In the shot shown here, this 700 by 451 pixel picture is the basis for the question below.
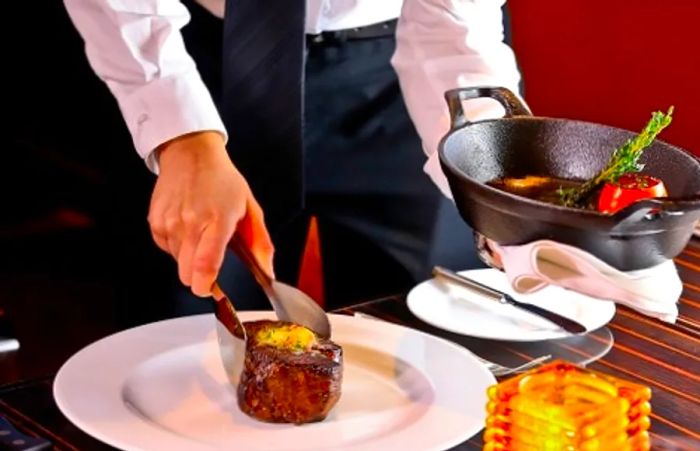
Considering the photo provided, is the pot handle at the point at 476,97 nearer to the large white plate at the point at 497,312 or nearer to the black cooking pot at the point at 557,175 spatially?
the black cooking pot at the point at 557,175

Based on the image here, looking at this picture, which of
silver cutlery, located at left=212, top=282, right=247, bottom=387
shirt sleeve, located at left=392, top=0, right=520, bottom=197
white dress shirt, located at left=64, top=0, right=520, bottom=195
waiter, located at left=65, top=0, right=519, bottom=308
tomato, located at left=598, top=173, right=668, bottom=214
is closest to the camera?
tomato, located at left=598, top=173, right=668, bottom=214

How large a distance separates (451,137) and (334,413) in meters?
0.29

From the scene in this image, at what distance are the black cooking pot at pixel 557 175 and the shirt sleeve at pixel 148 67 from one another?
32 centimetres

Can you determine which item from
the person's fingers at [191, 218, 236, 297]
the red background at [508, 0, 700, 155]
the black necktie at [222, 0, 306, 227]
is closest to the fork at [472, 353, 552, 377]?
the person's fingers at [191, 218, 236, 297]

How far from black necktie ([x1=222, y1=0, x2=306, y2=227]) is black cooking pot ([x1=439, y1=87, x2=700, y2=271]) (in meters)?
0.52

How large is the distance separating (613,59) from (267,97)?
1.09m

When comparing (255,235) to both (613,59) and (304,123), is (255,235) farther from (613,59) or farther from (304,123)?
(613,59)

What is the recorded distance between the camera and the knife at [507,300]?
1.52 m

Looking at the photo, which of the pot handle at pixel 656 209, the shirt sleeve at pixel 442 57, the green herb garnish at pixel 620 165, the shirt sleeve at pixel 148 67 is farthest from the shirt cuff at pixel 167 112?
the pot handle at pixel 656 209

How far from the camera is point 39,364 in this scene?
8.93 feet

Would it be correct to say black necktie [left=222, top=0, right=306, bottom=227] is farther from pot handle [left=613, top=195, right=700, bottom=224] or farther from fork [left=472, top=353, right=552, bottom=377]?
pot handle [left=613, top=195, right=700, bottom=224]

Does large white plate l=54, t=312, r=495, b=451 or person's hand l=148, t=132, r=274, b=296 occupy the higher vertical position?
person's hand l=148, t=132, r=274, b=296

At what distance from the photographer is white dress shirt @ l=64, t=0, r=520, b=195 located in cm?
159

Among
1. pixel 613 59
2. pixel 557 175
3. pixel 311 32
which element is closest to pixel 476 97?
pixel 557 175
